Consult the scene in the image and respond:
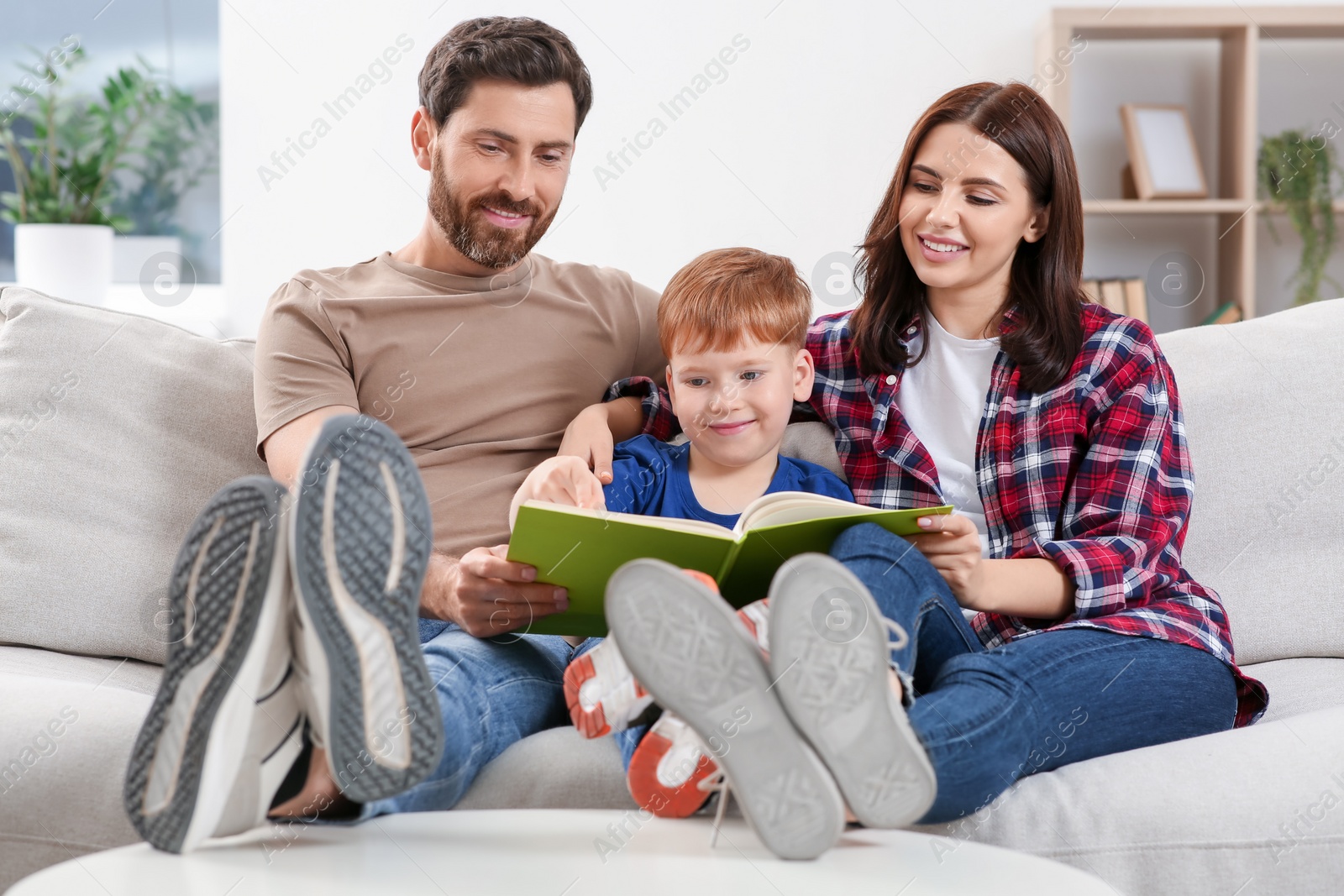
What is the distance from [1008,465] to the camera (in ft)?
4.70

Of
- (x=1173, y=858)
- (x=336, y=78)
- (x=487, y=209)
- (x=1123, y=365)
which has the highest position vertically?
(x=336, y=78)

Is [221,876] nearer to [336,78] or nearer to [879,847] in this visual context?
[879,847]

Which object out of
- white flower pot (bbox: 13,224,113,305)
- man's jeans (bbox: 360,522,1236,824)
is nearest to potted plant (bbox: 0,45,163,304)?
white flower pot (bbox: 13,224,113,305)

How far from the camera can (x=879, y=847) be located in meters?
0.90

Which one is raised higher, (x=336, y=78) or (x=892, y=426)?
(x=336, y=78)

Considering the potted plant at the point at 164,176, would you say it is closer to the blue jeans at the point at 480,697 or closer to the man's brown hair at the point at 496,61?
the man's brown hair at the point at 496,61

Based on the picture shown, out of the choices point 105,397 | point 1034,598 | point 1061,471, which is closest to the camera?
point 1034,598

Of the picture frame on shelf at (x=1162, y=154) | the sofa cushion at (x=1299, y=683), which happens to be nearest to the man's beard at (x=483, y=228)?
the sofa cushion at (x=1299, y=683)

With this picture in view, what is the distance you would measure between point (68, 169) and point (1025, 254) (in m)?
2.67

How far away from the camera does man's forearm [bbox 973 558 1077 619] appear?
1.24 metres

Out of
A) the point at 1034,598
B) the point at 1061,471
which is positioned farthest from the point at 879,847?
the point at 1061,471

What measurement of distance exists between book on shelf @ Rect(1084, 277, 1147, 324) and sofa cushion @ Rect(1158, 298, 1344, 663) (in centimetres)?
126

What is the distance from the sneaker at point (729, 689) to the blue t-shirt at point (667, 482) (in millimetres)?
572

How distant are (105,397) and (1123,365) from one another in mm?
1349
